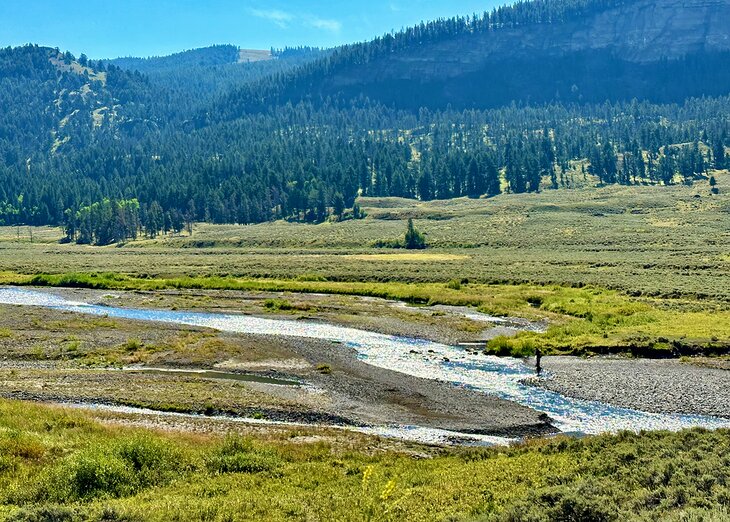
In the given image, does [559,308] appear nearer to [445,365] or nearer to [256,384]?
[445,365]

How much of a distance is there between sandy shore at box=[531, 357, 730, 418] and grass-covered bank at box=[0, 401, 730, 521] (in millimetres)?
9315

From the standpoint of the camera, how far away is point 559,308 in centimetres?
6288

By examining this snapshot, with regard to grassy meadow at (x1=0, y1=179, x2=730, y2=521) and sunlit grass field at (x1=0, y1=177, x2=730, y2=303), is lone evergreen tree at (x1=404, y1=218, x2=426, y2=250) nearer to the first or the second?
sunlit grass field at (x1=0, y1=177, x2=730, y2=303)

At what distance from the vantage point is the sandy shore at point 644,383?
1344 inches

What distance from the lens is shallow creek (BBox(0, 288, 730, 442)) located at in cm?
3191

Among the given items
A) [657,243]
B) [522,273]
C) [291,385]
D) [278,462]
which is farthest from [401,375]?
[657,243]

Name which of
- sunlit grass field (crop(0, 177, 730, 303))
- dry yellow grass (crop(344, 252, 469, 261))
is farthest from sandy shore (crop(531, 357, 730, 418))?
dry yellow grass (crop(344, 252, 469, 261))

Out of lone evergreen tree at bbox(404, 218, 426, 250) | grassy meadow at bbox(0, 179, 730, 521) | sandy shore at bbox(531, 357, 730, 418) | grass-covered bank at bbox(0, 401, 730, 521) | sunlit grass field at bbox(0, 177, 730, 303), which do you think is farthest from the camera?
lone evergreen tree at bbox(404, 218, 426, 250)

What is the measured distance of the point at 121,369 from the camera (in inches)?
1801

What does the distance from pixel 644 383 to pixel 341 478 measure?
2087cm

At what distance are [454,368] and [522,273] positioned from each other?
4462cm

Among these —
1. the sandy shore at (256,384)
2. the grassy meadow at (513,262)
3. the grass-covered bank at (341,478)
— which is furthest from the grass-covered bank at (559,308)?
the grass-covered bank at (341,478)

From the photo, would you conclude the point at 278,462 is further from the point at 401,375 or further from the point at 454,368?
the point at 454,368

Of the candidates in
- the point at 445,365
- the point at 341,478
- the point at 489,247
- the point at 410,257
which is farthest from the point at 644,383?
the point at 489,247
